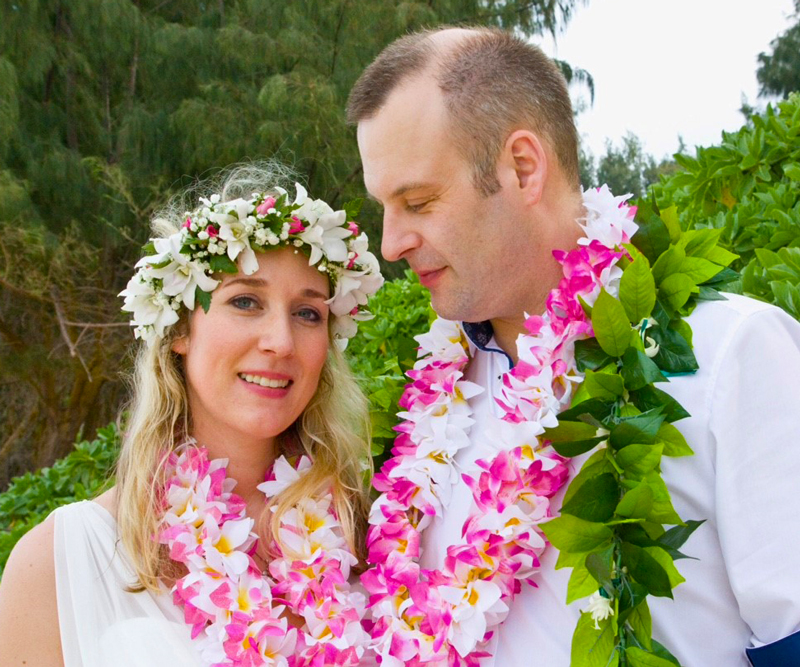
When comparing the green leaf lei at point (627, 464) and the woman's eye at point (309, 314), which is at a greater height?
the woman's eye at point (309, 314)

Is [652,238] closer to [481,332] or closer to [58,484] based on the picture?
[481,332]

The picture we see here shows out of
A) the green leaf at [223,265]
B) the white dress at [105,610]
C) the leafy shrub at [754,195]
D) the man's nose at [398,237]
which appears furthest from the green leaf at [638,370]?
the white dress at [105,610]

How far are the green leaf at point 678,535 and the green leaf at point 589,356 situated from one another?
392mm

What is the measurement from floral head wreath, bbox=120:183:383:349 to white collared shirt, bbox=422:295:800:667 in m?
1.02

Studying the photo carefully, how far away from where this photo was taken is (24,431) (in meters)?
9.32

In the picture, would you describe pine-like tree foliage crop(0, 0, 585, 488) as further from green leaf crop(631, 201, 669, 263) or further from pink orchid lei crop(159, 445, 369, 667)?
green leaf crop(631, 201, 669, 263)

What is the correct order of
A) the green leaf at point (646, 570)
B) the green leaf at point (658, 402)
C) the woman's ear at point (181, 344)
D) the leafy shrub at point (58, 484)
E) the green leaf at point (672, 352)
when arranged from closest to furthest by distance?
the green leaf at point (646, 570)
the green leaf at point (658, 402)
the green leaf at point (672, 352)
the woman's ear at point (181, 344)
the leafy shrub at point (58, 484)

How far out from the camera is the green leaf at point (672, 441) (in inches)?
64.9

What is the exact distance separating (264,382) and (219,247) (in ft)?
1.25

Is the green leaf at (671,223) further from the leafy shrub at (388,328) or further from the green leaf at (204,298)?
the leafy shrub at (388,328)

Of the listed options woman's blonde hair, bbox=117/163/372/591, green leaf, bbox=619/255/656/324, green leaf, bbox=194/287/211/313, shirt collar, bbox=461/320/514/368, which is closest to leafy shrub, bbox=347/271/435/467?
woman's blonde hair, bbox=117/163/372/591

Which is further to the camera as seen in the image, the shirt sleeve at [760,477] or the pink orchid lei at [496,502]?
the pink orchid lei at [496,502]

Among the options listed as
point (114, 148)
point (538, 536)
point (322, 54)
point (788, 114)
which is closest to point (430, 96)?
point (538, 536)

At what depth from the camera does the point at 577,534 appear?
165 centimetres
